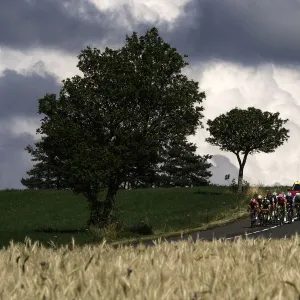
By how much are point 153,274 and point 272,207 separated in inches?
1526

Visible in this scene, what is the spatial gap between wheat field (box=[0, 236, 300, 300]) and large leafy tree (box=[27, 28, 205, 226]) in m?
31.3

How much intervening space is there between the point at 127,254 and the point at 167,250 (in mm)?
490

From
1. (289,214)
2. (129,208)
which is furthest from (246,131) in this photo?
(289,214)

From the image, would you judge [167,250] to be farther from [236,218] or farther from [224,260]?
[236,218]

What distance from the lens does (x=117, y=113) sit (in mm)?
38031

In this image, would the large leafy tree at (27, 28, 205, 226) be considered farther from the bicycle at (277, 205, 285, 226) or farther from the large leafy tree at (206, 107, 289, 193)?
the large leafy tree at (206, 107, 289, 193)

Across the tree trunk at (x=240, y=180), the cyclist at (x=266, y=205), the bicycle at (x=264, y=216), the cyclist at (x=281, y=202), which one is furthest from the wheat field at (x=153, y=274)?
the tree trunk at (x=240, y=180)

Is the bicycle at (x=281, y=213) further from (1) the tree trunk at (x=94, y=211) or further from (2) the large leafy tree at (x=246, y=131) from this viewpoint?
(2) the large leafy tree at (x=246, y=131)

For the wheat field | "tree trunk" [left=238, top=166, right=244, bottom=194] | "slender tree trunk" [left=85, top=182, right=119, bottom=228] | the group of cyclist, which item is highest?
"tree trunk" [left=238, top=166, right=244, bottom=194]

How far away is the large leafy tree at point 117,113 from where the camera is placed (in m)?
38.3

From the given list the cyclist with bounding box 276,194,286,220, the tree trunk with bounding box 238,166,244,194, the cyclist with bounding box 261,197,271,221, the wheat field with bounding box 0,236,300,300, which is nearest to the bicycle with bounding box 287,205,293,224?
the cyclist with bounding box 276,194,286,220

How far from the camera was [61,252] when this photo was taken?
6.20m

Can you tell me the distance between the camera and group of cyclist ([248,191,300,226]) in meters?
41.6

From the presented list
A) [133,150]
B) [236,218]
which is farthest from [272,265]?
[236,218]
